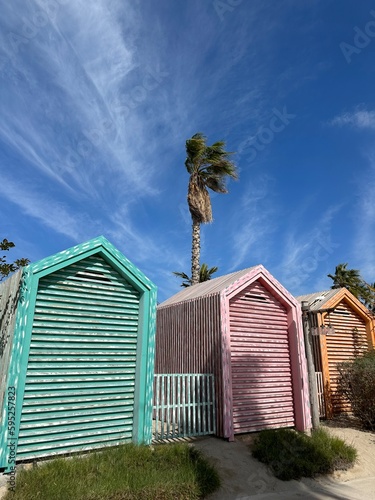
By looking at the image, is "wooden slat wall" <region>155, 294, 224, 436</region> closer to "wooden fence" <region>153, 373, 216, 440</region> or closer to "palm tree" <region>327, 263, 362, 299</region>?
"wooden fence" <region>153, 373, 216, 440</region>

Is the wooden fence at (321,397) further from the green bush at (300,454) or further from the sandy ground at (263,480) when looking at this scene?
the green bush at (300,454)

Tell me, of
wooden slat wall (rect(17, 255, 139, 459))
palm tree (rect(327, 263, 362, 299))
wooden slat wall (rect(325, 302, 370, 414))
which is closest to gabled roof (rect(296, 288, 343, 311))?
wooden slat wall (rect(325, 302, 370, 414))

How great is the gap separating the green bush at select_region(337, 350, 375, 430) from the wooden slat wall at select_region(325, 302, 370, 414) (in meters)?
1.16

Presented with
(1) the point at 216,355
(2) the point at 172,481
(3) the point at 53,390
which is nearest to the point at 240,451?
(1) the point at 216,355

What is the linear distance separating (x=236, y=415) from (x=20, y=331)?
19.0 feet

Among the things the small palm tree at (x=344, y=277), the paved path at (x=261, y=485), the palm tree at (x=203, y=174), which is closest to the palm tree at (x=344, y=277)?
the small palm tree at (x=344, y=277)

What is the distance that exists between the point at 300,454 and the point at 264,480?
1.32m

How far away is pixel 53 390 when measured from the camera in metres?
6.61

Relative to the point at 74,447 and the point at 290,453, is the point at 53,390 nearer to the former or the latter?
the point at 74,447

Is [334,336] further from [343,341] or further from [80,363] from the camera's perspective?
[80,363]

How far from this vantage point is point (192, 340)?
10.3 metres

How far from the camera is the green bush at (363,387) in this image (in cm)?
1103

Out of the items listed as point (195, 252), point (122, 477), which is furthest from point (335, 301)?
point (122, 477)

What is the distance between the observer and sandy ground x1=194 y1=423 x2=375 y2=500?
21.0 feet
